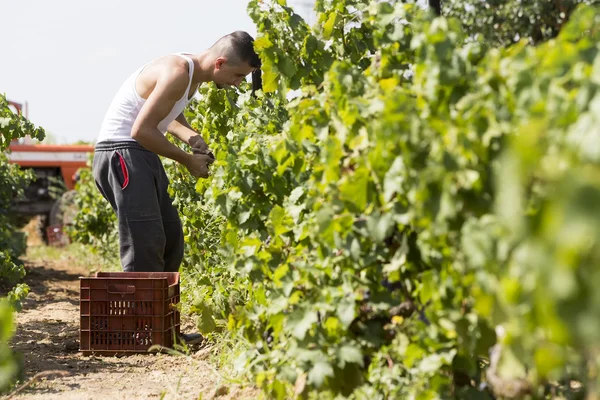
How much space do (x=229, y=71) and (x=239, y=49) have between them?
0.14 metres

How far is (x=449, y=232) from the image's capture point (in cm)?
178

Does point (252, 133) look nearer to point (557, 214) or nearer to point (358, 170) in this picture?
point (358, 170)

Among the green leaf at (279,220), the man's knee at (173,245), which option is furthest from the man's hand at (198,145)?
the green leaf at (279,220)

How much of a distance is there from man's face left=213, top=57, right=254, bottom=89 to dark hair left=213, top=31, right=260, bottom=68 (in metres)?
0.04

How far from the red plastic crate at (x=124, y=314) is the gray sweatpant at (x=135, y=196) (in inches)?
7.9

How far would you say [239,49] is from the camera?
4574 mm

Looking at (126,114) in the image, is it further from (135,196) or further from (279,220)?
(279,220)

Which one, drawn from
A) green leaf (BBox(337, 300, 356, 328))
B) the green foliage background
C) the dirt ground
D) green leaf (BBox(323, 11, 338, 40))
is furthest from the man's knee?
green leaf (BBox(337, 300, 356, 328))

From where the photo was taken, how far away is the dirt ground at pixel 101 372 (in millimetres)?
3480

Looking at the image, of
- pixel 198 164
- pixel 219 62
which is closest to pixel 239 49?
pixel 219 62

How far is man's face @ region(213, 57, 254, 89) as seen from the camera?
4598 mm

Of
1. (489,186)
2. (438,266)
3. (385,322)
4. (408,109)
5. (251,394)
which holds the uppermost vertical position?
(408,109)

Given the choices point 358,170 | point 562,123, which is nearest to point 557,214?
point 562,123

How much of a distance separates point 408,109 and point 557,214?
82 cm
